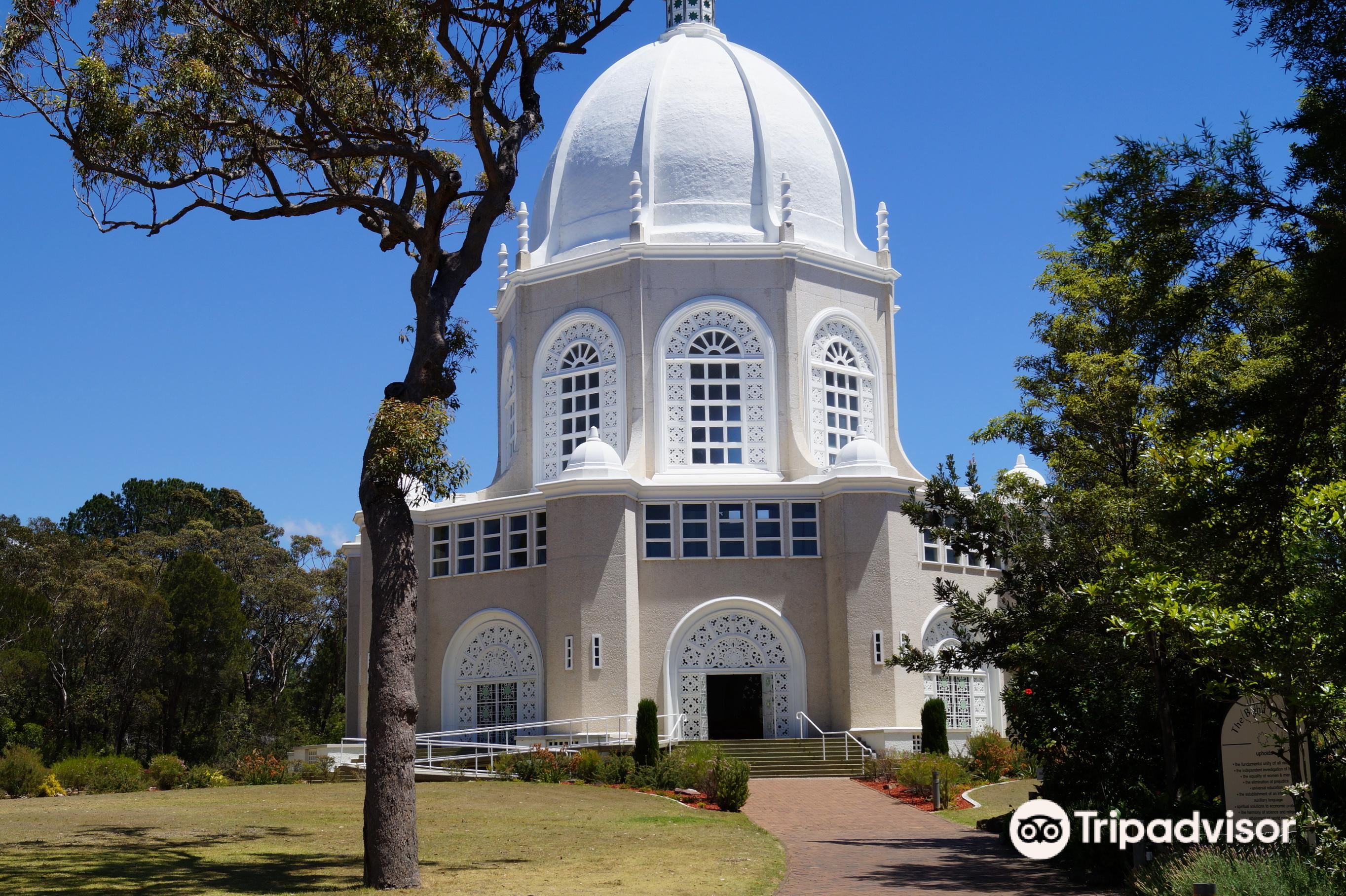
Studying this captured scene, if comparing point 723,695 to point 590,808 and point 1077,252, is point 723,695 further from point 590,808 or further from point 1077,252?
point 1077,252

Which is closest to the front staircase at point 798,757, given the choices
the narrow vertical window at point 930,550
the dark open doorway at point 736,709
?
the dark open doorway at point 736,709

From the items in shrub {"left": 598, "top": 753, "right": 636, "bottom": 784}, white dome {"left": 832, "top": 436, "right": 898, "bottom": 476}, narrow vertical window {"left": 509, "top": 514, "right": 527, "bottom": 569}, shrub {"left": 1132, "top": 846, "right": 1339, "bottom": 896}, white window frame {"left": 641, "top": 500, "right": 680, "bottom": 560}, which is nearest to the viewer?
shrub {"left": 1132, "top": 846, "right": 1339, "bottom": 896}

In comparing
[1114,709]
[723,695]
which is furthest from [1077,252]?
[723,695]

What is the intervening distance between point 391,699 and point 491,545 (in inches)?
855

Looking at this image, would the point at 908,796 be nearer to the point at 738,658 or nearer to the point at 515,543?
the point at 738,658

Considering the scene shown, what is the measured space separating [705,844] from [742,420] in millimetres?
20229

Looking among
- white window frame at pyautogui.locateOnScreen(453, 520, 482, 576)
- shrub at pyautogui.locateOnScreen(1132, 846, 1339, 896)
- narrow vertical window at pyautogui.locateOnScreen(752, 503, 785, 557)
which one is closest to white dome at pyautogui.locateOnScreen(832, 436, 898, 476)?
narrow vertical window at pyautogui.locateOnScreen(752, 503, 785, 557)

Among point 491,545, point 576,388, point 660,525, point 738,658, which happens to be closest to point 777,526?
point 660,525

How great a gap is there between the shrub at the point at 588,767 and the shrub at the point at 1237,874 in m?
16.0

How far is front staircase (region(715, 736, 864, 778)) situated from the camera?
3030 centimetres

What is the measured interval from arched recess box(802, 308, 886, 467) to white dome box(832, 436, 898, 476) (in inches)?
76.2

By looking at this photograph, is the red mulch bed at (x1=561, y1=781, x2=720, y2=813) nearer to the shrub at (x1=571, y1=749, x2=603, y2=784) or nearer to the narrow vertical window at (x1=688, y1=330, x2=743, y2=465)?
the shrub at (x1=571, y1=749, x2=603, y2=784)

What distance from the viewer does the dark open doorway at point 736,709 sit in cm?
3544

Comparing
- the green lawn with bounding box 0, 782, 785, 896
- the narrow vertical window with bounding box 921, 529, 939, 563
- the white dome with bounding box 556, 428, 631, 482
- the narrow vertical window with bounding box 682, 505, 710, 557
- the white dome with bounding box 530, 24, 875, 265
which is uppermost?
the white dome with bounding box 530, 24, 875, 265
